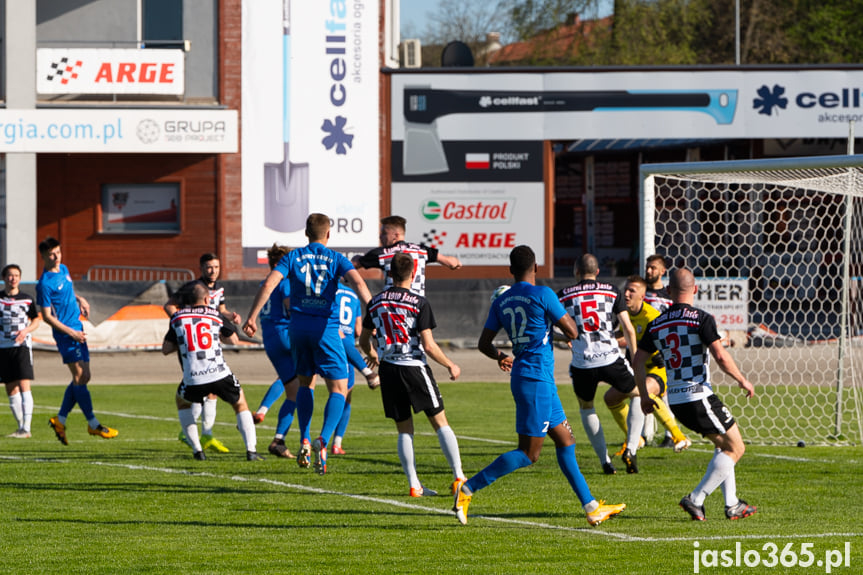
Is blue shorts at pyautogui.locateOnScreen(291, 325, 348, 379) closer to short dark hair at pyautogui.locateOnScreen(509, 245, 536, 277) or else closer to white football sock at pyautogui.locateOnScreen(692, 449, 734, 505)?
short dark hair at pyautogui.locateOnScreen(509, 245, 536, 277)

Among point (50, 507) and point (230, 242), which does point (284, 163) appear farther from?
point (50, 507)

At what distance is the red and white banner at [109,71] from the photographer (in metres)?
31.8

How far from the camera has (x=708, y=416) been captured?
8859 millimetres

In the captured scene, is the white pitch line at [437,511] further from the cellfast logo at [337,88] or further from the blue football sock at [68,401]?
the cellfast logo at [337,88]

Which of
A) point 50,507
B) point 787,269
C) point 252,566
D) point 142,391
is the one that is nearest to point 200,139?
point 142,391

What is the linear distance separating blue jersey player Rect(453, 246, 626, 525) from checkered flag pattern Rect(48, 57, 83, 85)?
2578 cm

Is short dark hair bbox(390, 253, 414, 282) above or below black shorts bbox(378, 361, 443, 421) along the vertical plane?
above

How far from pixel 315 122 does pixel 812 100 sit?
1355cm

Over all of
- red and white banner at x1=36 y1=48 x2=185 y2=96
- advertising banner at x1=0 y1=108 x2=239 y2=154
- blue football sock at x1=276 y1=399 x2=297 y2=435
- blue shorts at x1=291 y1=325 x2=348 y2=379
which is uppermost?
red and white banner at x1=36 y1=48 x2=185 y2=96

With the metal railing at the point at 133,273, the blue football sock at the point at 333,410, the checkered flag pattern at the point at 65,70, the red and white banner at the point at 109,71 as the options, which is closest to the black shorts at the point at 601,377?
the blue football sock at the point at 333,410

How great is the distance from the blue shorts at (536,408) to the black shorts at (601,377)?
2.66m

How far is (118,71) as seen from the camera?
32.0 meters

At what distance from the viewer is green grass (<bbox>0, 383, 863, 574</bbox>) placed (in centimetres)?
751

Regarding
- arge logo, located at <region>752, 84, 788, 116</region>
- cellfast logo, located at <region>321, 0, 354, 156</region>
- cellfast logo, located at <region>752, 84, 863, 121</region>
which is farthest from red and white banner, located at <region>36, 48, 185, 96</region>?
cellfast logo, located at <region>752, 84, 863, 121</region>
